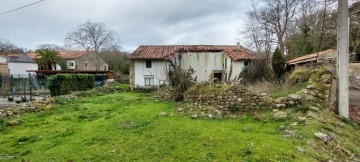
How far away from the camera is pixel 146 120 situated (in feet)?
29.0

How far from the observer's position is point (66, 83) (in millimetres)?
20078

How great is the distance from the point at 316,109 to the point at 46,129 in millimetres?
9346

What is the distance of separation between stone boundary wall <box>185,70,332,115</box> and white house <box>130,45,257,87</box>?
1514 centimetres

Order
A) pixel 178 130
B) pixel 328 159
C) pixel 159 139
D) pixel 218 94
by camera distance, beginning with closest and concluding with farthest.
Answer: pixel 328 159
pixel 159 139
pixel 178 130
pixel 218 94

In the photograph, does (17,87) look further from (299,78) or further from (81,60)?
(299,78)

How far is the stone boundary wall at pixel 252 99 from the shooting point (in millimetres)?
8945

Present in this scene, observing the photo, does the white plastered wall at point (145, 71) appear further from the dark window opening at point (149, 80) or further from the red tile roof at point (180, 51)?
the red tile roof at point (180, 51)

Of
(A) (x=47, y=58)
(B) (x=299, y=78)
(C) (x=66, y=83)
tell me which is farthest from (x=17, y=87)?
(B) (x=299, y=78)

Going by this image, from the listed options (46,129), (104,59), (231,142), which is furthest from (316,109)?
(104,59)

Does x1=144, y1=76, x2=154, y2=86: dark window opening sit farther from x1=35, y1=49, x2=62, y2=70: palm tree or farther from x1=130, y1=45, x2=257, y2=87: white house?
x1=35, y1=49, x2=62, y2=70: palm tree

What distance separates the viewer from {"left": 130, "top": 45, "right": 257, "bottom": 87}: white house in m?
25.4

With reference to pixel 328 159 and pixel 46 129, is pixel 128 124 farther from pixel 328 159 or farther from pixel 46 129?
pixel 328 159

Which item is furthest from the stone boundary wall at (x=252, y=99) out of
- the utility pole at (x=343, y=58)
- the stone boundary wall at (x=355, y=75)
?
the stone boundary wall at (x=355, y=75)

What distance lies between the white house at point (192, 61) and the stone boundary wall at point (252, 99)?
1514cm
